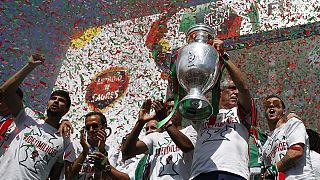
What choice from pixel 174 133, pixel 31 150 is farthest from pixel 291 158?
pixel 31 150

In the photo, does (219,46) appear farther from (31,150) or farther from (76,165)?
(31,150)

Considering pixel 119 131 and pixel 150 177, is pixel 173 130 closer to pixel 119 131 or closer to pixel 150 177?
pixel 150 177

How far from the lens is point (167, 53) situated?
7.79 meters

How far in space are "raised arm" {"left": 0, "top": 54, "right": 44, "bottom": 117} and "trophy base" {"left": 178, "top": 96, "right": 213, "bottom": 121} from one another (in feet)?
4.42

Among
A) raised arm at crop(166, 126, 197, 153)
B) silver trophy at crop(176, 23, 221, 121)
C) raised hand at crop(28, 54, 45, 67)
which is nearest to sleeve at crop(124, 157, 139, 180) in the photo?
raised arm at crop(166, 126, 197, 153)

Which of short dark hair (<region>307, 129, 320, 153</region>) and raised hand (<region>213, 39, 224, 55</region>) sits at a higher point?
raised hand (<region>213, 39, 224, 55</region>)

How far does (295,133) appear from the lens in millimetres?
3170

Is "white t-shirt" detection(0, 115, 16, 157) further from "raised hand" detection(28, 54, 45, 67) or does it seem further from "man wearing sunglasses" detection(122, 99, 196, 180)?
"man wearing sunglasses" detection(122, 99, 196, 180)

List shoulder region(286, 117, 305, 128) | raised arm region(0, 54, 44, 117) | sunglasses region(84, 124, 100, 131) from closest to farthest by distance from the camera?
1. shoulder region(286, 117, 305, 128)
2. raised arm region(0, 54, 44, 117)
3. sunglasses region(84, 124, 100, 131)

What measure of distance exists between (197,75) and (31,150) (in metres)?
1.41

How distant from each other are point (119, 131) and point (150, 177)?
13.8ft

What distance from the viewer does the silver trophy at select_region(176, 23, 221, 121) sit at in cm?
258

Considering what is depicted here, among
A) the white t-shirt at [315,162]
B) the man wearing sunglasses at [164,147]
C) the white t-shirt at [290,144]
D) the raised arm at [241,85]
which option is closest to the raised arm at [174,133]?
the man wearing sunglasses at [164,147]

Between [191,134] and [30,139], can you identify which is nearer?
[191,134]
